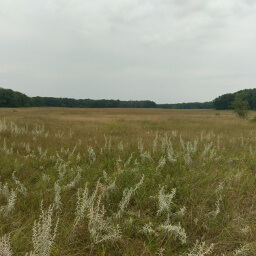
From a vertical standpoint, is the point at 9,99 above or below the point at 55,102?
below

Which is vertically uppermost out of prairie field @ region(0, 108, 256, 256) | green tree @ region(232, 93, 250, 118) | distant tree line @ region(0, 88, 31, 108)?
distant tree line @ region(0, 88, 31, 108)

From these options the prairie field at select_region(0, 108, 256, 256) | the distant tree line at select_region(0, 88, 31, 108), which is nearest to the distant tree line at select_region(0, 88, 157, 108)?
the distant tree line at select_region(0, 88, 31, 108)

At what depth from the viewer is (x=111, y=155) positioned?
4.38 meters

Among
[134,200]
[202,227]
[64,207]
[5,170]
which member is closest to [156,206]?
[134,200]

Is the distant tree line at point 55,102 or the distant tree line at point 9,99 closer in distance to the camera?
the distant tree line at point 9,99

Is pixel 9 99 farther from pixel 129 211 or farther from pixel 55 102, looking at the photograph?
pixel 129 211

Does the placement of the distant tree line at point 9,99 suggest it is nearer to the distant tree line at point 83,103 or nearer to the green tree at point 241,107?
the distant tree line at point 83,103

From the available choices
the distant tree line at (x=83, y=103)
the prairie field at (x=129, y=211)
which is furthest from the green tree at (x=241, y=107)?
the distant tree line at (x=83, y=103)

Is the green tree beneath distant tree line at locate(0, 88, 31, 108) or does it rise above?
beneath

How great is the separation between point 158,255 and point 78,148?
3.74 m

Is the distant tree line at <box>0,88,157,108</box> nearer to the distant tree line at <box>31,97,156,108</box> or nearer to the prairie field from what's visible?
the distant tree line at <box>31,97,156,108</box>

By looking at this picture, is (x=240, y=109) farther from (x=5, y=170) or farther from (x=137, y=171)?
(x=5, y=170)

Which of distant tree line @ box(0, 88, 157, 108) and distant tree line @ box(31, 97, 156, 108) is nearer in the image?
distant tree line @ box(0, 88, 157, 108)

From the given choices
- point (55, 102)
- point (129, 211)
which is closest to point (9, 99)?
point (55, 102)
